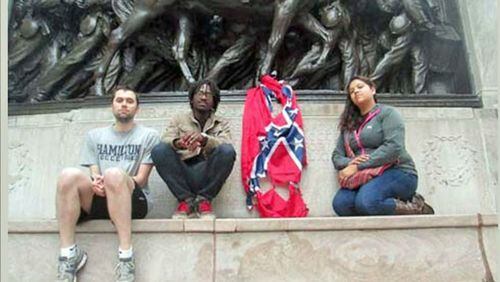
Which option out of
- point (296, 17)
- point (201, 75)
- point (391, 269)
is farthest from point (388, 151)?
point (201, 75)

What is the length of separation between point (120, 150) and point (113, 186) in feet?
2.33

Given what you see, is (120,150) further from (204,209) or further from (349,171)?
(349,171)

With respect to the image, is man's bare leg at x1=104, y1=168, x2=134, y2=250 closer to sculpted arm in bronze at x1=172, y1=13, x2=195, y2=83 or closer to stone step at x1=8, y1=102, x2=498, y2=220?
stone step at x1=8, y1=102, x2=498, y2=220

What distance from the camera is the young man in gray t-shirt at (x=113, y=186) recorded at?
522 cm

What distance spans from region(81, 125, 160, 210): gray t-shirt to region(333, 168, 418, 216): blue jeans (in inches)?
72.3

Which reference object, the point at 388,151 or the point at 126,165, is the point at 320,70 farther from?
the point at 126,165

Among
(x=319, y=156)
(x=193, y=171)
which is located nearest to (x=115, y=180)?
(x=193, y=171)

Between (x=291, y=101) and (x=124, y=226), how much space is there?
2.58 metres

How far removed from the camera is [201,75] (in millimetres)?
8758

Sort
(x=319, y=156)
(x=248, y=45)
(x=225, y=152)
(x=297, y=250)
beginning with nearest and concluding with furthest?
(x=297, y=250)
(x=225, y=152)
(x=319, y=156)
(x=248, y=45)

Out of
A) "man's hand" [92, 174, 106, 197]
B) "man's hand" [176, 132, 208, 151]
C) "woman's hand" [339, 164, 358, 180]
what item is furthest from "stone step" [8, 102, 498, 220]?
"man's hand" [92, 174, 106, 197]

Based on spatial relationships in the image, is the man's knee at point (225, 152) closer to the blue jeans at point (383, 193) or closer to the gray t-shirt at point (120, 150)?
A: the gray t-shirt at point (120, 150)

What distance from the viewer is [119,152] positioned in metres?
5.87

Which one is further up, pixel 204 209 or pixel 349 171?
pixel 349 171
